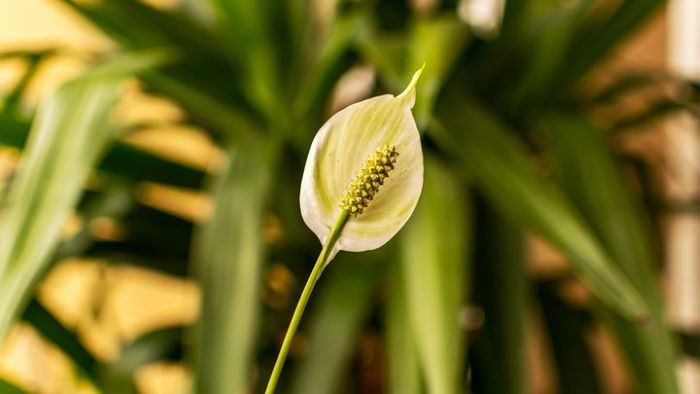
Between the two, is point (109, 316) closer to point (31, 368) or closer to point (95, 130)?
point (31, 368)

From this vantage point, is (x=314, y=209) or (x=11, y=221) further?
(x=11, y=221)

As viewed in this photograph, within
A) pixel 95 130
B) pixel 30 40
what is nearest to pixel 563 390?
pixel 95 130

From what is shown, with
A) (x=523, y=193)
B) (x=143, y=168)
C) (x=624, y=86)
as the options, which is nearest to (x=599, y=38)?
(x=624, y=86)

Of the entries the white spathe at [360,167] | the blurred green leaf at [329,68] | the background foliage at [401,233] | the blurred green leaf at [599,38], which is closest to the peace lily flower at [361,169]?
the white spathe at [360,167]

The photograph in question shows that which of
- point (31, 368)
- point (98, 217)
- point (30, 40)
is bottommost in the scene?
point (31, 368)

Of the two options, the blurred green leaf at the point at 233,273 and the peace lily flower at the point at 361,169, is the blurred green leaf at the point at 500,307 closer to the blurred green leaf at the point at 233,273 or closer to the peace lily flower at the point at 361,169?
the blurred green leaf at the point at 233,273

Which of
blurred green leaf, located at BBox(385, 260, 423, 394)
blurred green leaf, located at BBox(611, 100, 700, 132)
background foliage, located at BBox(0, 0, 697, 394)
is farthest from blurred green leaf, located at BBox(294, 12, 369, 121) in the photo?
blurred green leaf, located at BBox(611, 100, 700, 132)

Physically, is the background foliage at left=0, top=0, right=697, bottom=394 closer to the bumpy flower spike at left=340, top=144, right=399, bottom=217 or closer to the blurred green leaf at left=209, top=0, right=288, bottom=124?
the blurred green leaf at left=209, top=0, right=288, bottom=124
